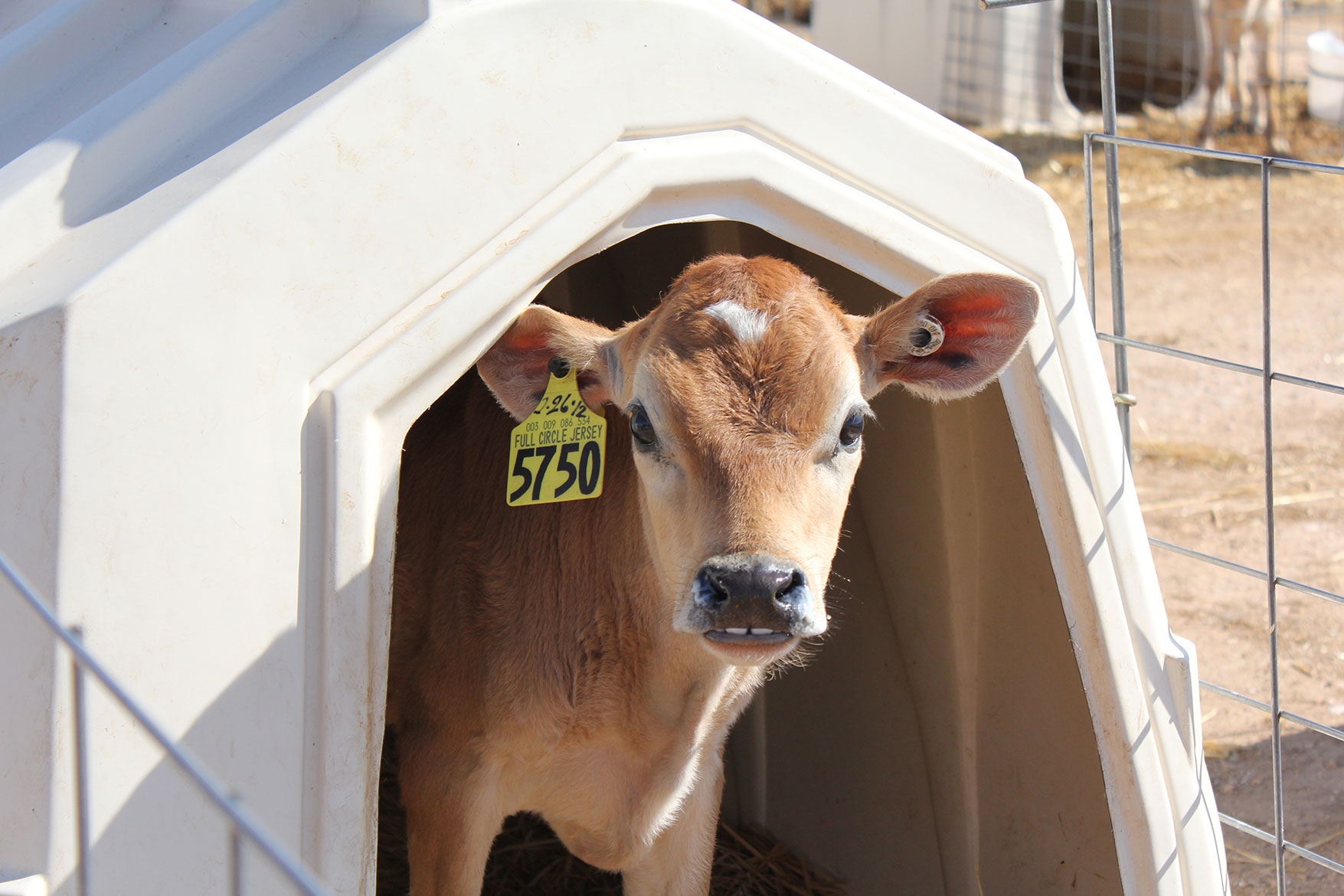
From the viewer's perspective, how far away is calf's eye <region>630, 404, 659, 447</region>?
2.93 m

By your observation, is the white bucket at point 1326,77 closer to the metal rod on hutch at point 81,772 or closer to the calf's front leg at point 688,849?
the calf's front leg at point 688,849

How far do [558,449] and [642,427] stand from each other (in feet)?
0.95

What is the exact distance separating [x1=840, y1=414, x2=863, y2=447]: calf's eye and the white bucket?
995 centimetres

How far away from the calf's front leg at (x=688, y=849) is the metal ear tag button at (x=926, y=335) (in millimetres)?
1304

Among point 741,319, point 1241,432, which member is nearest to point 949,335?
point 741,319

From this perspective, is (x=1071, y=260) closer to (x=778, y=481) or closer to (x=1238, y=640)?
(x=778, y=481)

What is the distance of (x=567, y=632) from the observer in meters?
3.29

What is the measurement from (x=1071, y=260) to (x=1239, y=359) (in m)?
5.33

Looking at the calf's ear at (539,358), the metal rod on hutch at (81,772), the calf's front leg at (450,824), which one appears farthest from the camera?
the calf's front leg at (450,824)

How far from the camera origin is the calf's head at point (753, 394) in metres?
2.59

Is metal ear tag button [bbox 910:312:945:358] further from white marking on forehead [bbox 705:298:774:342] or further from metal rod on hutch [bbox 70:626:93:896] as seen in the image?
metal rod on hutch [bbox 70:626:93:896]

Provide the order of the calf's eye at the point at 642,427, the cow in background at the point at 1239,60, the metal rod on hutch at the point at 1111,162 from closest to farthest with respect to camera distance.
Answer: the calf's eye at the point at 642,427, the metal rod on hutch at the point at 1111,162, the cow in background at the point at 1239,60

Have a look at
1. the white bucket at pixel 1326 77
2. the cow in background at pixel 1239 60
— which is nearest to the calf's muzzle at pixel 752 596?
the cow in background at pixel 1239 60

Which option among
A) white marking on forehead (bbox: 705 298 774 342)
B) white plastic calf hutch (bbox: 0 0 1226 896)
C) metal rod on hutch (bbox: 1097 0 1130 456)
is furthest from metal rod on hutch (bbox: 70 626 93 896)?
metal rod on hutch (bbox: 1097 0 1130 456)
